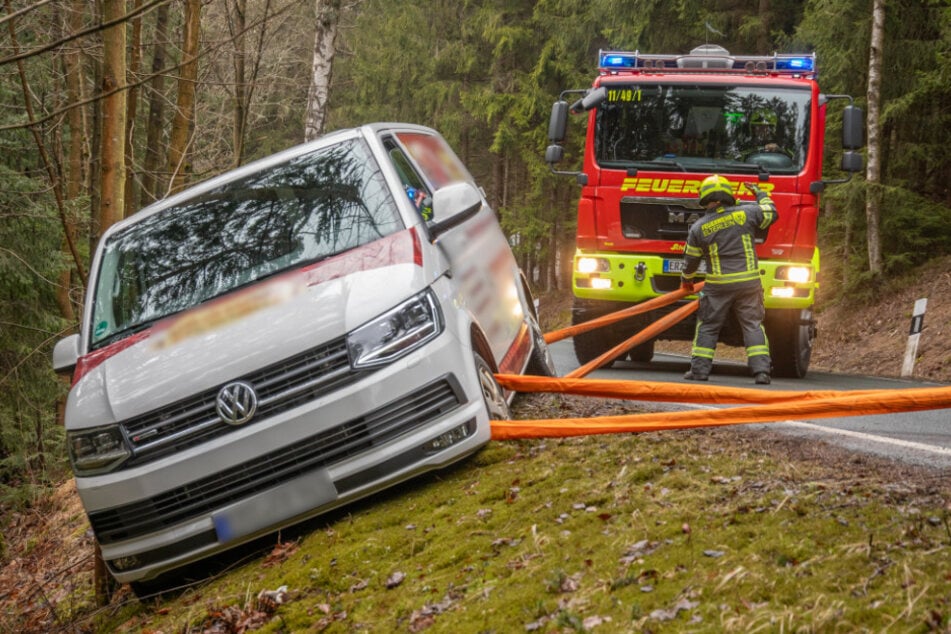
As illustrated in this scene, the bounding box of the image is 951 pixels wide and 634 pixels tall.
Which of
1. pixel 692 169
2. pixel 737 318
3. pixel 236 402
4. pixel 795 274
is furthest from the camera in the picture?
pixel 692 169

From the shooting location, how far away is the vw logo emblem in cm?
480

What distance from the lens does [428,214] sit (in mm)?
6227

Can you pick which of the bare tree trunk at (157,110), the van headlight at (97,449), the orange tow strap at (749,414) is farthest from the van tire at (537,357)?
the bare tree trunk at (157,110)

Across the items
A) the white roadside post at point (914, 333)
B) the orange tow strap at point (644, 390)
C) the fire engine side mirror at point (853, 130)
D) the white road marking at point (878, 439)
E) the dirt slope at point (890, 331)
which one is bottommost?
the dirt slope at point (890, 331)

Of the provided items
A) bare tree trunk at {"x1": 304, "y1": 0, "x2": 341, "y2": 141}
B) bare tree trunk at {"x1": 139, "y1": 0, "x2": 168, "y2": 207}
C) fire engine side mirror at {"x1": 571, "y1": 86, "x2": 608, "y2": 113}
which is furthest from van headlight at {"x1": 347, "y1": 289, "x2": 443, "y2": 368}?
bare tree trunk at {"x1": 139, "y1": 0, "x2": 168, "y2": 207}

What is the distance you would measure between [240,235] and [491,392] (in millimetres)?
1788

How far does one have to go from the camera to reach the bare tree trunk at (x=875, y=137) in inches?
723

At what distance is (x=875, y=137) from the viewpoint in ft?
61.7

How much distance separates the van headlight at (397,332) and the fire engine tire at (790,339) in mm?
6868

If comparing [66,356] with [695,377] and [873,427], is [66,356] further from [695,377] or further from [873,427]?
[695,377]

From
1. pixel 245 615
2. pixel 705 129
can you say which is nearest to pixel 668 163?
pixel 705 129

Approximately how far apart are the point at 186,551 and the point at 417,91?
30027 mm

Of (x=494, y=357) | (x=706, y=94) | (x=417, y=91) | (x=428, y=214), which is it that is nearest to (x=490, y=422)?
(x=494, y=357)

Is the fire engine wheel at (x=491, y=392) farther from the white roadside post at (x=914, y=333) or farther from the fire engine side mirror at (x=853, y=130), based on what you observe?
the white roadside post at (x=914, y=333)
